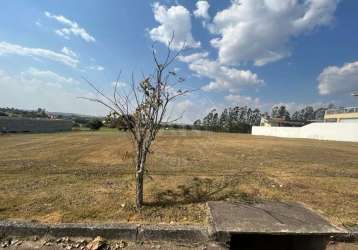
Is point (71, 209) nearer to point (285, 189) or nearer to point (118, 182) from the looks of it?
point (118, 182)

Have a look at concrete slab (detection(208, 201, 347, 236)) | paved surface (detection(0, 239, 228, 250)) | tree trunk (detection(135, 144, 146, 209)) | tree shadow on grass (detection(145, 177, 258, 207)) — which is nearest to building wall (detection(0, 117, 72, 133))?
tree shadow on grass (detection(145, 177, 258, 207))

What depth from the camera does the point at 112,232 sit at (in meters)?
3.32

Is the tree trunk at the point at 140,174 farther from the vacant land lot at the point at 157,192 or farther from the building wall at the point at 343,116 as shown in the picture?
the building wall at the point at 343,116

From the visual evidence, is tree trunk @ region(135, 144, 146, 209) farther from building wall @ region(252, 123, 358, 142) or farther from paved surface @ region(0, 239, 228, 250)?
building wall @ region(252, 123, 358, 142)

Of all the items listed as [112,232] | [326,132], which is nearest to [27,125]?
[326,132]

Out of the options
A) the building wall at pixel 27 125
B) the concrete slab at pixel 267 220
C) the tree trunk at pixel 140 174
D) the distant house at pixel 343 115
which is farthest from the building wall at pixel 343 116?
the building wall at pixel 27 125

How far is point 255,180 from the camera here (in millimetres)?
6188

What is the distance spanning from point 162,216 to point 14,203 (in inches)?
98.7

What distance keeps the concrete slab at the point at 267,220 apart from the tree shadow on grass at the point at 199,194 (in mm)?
508

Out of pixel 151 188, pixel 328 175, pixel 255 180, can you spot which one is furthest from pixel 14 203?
pixel 328 175

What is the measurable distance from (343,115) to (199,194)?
43.5m

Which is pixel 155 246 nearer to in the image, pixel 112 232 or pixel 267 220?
pixel 112 232

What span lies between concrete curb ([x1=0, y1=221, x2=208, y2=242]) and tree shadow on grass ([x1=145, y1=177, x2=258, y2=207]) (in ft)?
3.43

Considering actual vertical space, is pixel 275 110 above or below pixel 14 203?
above
